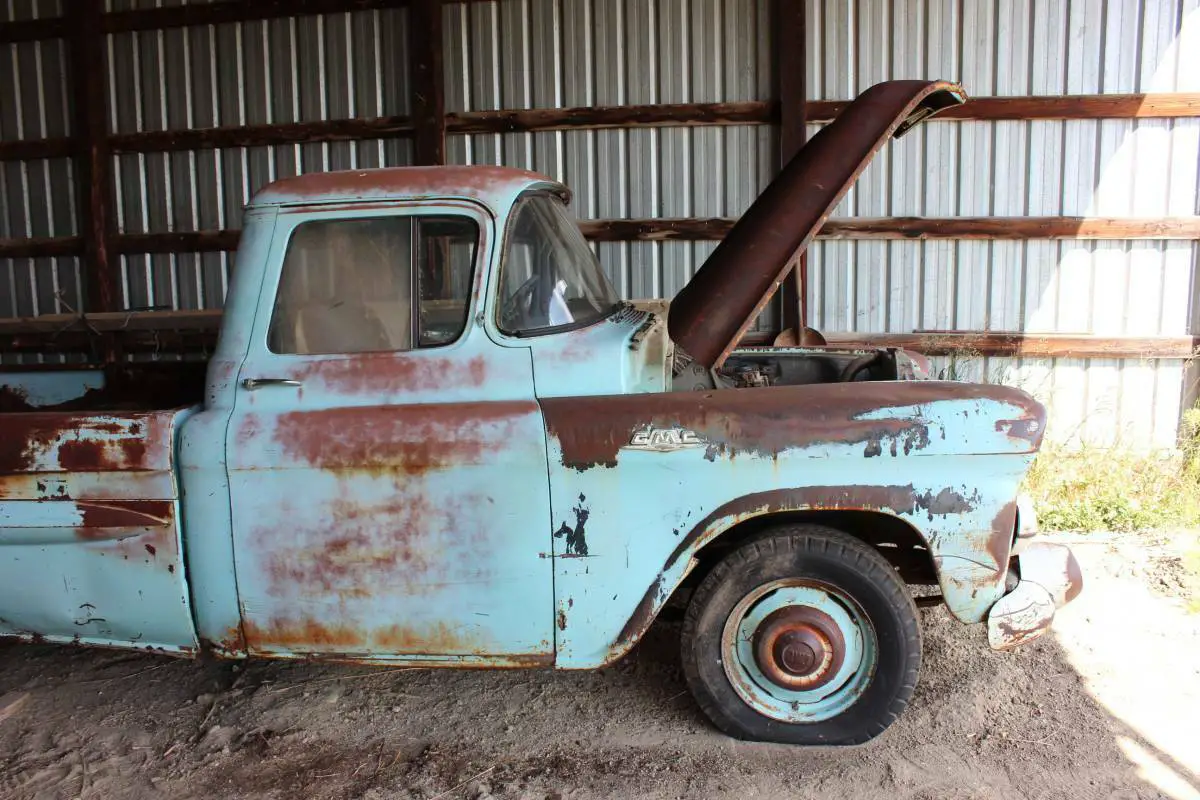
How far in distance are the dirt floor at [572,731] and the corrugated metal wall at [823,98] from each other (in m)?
3.68

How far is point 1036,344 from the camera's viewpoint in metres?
6.88

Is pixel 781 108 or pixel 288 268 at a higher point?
pixel 781 108

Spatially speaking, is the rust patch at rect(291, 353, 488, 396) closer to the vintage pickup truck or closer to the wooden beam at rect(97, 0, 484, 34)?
the vintage pickup truck

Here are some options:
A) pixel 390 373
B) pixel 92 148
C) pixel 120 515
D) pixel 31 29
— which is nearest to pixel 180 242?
pixel 92 148

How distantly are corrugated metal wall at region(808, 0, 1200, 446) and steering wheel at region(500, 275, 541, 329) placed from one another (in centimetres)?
475

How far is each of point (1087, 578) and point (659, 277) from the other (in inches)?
161

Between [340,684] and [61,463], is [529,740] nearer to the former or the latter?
[340,684]

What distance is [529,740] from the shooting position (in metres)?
3.03

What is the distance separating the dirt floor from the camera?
2748 mm

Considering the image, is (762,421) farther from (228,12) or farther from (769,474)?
(228,12)

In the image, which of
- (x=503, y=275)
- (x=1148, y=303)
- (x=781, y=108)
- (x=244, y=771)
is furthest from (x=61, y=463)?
(x=1148, y=303)

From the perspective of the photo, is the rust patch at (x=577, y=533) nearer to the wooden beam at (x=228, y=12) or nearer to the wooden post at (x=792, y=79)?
the wooden post at (x=792, y=79)

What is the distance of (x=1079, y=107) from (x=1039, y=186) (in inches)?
25.1

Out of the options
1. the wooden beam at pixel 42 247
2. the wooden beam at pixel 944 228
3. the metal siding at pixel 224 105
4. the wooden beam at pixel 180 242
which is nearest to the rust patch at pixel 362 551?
the wooden beam at pixel 944 228
